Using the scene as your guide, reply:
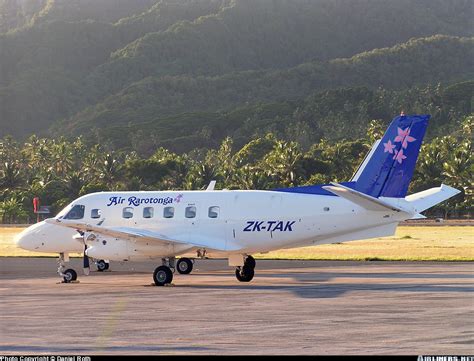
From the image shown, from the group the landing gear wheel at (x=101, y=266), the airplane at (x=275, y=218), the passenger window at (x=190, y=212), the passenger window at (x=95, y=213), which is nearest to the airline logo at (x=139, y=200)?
the airplane at (x=275, y=218)

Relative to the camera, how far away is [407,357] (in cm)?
1822

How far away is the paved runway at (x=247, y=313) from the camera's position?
20.3 metres

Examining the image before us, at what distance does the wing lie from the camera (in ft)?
119

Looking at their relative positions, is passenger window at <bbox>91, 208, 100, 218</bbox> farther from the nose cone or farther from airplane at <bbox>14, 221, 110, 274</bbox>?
the nose cone

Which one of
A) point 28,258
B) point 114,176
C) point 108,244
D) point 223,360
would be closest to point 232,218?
point 108,244

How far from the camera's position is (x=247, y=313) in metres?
26.4

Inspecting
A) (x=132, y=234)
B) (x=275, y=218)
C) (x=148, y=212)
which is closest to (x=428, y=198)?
(x=275, y=218)

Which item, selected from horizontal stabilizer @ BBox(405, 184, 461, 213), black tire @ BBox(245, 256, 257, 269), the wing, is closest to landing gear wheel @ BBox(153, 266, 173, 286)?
the wing

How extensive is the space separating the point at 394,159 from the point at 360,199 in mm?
2569

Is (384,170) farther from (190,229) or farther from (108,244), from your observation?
(108,244)

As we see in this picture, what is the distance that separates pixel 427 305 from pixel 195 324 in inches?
268

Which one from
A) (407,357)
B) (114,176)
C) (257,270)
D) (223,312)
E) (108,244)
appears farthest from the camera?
(114,176)

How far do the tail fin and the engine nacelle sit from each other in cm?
722

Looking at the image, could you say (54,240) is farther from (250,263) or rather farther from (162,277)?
(250,263)
